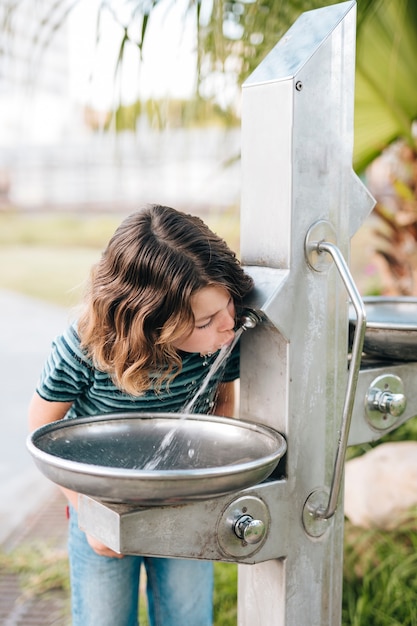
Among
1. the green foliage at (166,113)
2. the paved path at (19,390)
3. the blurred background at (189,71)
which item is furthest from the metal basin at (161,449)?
the paved path at (19,390)

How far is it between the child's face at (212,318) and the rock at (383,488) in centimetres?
151

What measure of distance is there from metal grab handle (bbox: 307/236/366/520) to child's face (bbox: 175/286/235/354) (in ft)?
0.49

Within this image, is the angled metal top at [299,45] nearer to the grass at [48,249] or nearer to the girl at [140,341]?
the girl at [140,341]

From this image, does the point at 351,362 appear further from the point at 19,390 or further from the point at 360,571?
the point at 19,390

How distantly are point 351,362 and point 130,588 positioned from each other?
2.38 ft

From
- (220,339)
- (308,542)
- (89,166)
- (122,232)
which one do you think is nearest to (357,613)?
(308,542)

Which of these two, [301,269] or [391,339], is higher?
[301,269]

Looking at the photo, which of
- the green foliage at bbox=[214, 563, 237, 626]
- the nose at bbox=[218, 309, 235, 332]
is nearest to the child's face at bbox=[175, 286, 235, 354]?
the nose at bbox=[218, 309, 235, 332]

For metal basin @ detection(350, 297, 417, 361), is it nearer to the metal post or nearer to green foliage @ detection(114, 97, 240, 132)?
the metal post

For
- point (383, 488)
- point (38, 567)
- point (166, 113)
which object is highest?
point (166, 113)

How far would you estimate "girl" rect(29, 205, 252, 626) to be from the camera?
1.17 m

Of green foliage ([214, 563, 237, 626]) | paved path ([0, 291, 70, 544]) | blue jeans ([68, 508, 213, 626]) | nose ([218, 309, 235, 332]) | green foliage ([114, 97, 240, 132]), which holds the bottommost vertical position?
paved path ([0, 291, 70, 544])

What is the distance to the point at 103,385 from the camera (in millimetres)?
1349

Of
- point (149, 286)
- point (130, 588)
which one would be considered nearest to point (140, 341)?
point (149, 286)
